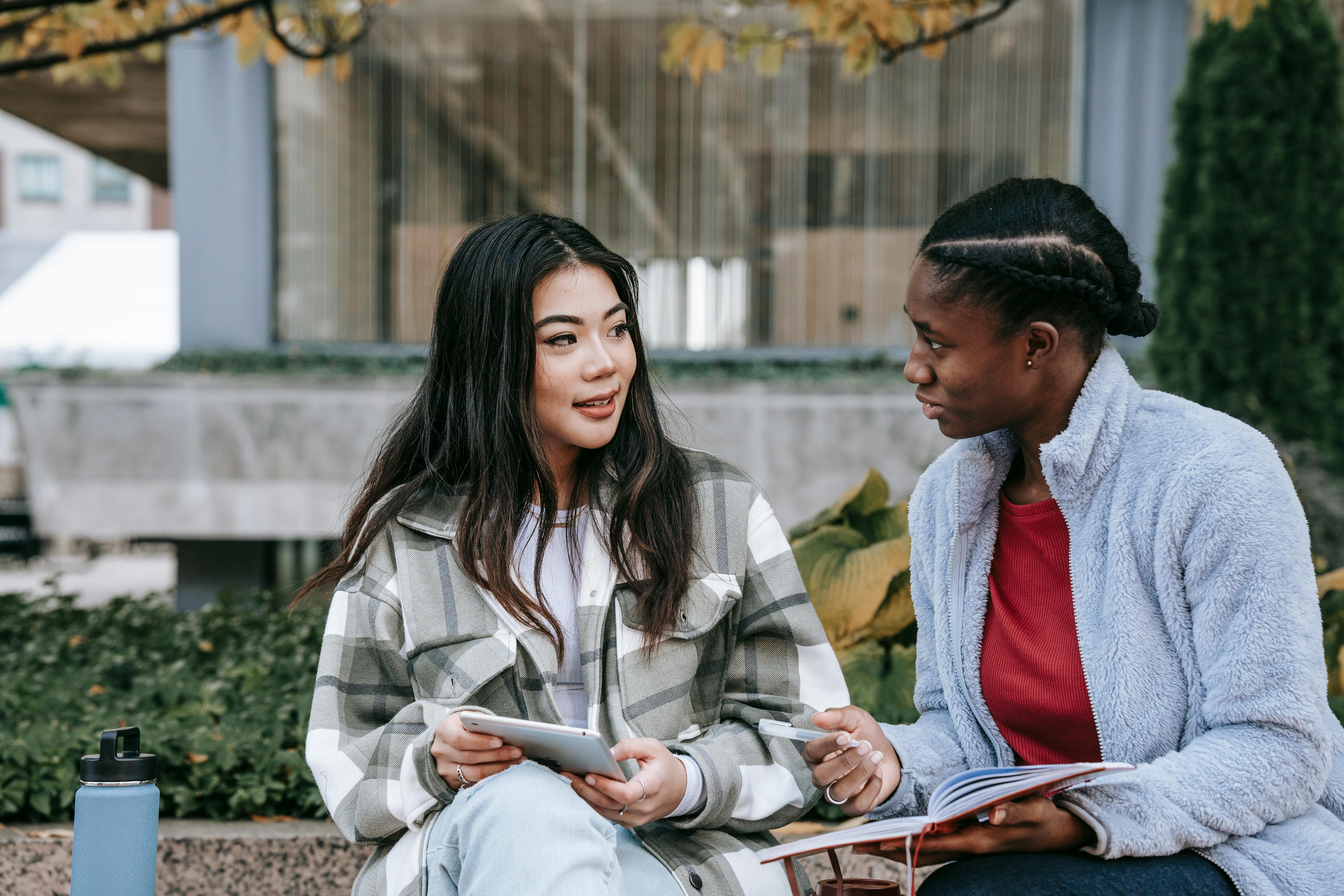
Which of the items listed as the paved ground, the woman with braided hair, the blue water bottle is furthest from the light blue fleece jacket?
the paved ground

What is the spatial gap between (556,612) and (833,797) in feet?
1.91

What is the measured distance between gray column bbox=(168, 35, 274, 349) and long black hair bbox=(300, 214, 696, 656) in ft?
19.7

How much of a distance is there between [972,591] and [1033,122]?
6.51m

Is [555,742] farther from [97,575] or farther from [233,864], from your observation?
[97,575]

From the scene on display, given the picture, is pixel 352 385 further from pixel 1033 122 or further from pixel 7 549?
pixel 7 549

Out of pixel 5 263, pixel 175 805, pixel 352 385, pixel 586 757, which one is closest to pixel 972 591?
pixel 586 757

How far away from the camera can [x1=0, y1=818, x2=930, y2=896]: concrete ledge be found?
9.94 ft

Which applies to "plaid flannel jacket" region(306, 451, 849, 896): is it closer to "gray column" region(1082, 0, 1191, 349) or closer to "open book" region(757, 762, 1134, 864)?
"open book" region(757, 762, 1134, 864)

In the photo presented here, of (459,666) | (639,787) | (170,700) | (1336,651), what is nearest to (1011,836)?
(639,787)

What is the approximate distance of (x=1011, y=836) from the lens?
1.77 m

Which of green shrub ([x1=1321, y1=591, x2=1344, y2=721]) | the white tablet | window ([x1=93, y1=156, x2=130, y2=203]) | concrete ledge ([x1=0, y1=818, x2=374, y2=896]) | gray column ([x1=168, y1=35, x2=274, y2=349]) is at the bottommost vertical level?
concrete ledge ([x1=0, y1=818, x2=374, y2=896])

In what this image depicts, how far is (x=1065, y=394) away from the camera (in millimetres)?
1974

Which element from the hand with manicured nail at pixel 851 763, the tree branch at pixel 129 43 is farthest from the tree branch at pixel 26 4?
the hand with manicured nail at pixel 851 763

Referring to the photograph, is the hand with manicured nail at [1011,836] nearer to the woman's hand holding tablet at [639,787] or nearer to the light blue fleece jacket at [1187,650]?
the light blue fleece jacket at [1187,650]
